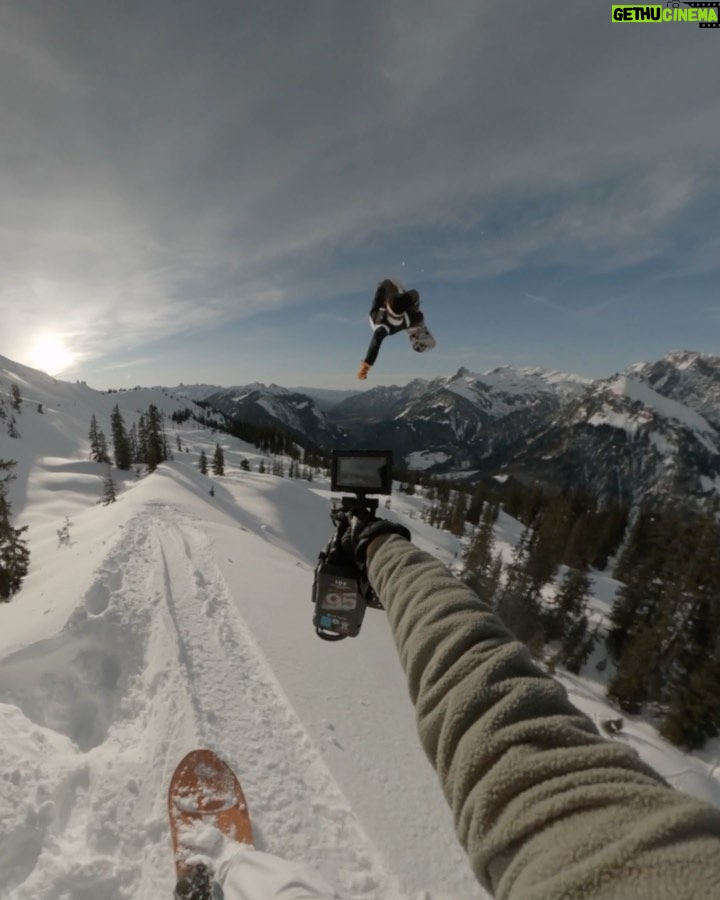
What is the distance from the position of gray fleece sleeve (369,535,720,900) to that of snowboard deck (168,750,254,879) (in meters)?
4.83

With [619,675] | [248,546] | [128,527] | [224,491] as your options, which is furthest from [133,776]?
[224,491]

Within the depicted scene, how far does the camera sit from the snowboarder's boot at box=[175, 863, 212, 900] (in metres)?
4.16

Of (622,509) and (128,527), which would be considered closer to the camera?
(128,527)

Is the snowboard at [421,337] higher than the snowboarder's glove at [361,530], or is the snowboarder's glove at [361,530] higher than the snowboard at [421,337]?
the snowboard at [421,337]

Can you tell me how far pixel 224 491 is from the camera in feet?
162

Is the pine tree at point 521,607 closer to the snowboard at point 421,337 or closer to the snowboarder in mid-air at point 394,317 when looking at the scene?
the snowboard at point 421,337

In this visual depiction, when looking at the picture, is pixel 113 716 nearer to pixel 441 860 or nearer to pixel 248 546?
pixel 441 860

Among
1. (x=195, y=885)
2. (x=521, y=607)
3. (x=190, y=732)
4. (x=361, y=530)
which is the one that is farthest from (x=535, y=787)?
(x=521, y=607)

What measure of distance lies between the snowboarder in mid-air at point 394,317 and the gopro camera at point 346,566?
3.32 feet

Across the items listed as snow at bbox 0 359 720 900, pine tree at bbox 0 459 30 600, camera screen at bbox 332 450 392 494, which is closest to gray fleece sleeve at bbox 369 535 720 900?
camera screen at bbox 332 450 392 494

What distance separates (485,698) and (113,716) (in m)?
7.74

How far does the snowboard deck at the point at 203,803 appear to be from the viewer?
4.85 metres

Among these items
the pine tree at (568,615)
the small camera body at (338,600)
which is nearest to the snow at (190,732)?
the small camera body at (338,600)

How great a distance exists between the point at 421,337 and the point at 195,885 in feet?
20.2
